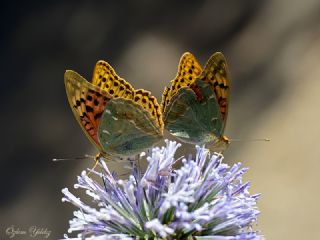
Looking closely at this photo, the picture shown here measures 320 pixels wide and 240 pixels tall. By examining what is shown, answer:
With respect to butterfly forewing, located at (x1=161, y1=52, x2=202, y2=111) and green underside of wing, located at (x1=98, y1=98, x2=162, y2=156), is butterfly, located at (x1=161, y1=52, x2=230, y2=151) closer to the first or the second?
butterfly forewing, located at (x1=161, y1=52, x2=202, y2=111)

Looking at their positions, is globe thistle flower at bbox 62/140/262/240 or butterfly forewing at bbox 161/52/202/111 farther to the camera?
butterfly forewing at bbox 161/52/202/111

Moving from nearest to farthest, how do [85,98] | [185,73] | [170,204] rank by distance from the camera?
1. [170,204]
2. [85,98]
3. [185,73]

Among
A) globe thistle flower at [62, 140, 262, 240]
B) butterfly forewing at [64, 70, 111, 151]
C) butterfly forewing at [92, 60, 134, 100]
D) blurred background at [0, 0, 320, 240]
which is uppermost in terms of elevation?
blurred background at [0, 0, 320, 240]

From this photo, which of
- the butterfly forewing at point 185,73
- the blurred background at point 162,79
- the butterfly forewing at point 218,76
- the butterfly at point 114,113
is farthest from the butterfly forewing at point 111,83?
the blurred background at point 162,79

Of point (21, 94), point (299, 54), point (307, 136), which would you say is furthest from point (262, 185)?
point (21, 94)

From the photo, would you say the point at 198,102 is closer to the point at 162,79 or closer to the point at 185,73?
the point at 185,73

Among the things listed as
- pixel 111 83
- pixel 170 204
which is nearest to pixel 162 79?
pixel 111 83

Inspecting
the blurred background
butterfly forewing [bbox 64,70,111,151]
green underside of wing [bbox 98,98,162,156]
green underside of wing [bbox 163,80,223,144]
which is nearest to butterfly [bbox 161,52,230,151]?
green underside of wing [bbox 163,80,223,144]
